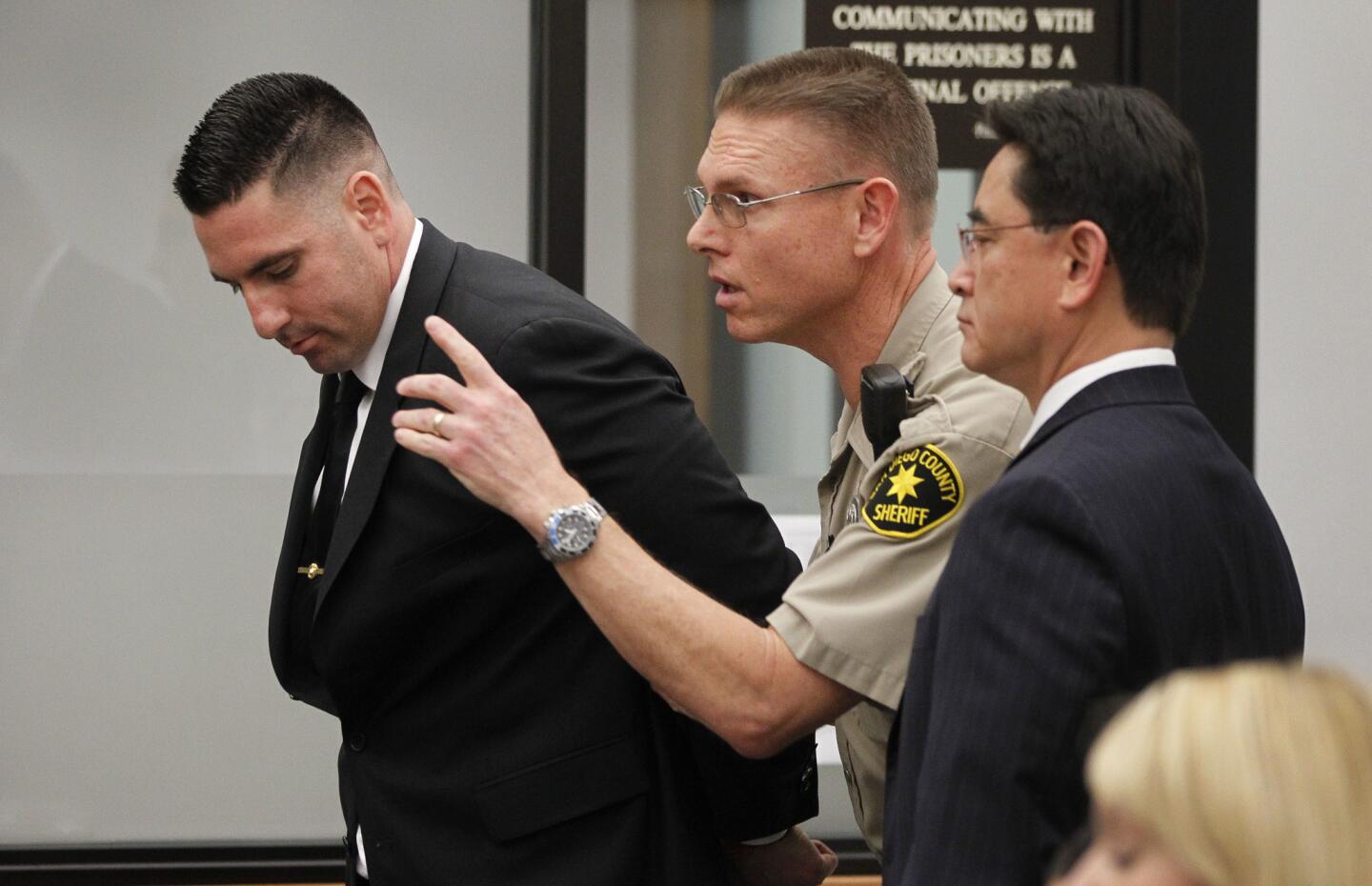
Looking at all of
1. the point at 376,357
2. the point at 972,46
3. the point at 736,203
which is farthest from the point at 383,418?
the point at 972,46

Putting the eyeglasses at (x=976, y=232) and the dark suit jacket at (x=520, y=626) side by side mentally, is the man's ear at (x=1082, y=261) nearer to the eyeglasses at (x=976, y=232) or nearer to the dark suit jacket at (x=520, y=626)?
the eyeglasses at (x=976, y=232)

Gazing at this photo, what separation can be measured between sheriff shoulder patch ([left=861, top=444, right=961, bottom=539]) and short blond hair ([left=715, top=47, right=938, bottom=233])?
0.45m

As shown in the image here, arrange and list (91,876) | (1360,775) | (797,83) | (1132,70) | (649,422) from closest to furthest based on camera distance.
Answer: (1360,775) < (649,422) < (797,83) < (91,876) < (1132,70)

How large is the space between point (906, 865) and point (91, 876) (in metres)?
2.58

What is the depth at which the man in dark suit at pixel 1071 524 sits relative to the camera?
137 centimetres

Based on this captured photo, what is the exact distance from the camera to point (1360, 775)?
0.93 meters

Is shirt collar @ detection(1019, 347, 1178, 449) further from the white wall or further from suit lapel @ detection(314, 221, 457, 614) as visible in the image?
the white wall

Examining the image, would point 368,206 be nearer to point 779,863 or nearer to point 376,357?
point 376,357

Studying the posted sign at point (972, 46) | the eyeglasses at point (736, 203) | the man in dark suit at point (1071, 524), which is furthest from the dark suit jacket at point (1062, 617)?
the posted sign at point (972, 46)

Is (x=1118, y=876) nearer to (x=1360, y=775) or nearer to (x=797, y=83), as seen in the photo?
(x=1360, y=775)

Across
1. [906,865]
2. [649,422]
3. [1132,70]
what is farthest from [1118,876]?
[1132,70]

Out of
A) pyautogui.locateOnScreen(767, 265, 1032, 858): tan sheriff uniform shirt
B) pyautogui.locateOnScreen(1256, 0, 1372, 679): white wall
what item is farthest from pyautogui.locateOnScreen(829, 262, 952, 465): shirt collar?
pyautogui.locateOnScreen(1256, 0, 1372, 679): white wall

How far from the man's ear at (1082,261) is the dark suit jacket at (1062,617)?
119 mm

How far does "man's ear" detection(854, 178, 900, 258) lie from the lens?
208cm
